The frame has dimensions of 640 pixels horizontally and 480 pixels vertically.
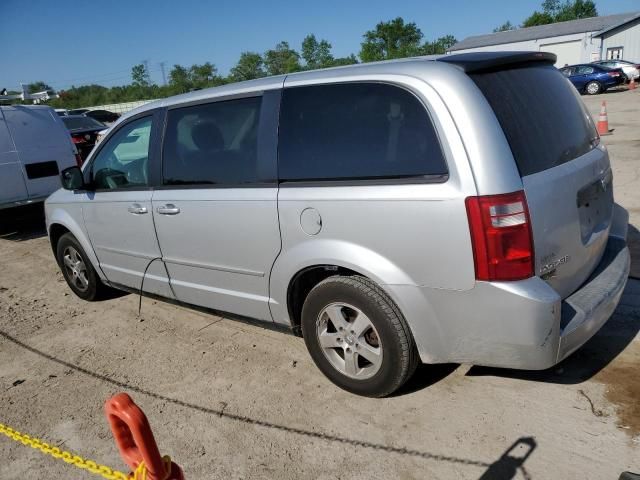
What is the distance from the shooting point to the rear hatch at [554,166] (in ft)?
8.28

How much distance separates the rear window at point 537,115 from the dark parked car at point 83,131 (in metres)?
13.1

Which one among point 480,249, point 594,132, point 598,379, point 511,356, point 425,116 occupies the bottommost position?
point 598,379

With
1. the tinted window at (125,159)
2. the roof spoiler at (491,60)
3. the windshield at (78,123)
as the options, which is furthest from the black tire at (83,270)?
the windshield at (78,123)

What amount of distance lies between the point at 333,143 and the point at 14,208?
23.3 ft

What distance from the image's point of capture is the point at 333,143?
292cm

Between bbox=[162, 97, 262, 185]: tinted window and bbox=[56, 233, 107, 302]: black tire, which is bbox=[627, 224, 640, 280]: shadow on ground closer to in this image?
bbox=[162, 97, 262, 185]: tinted window

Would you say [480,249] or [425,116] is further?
[425,116]

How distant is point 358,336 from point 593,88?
92.9ft

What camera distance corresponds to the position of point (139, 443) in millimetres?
1531

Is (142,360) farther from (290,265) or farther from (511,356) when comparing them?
(511,356)

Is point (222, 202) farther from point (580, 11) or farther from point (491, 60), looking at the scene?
point (580, 11)

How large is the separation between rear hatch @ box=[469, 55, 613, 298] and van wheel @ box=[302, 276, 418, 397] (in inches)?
31.5

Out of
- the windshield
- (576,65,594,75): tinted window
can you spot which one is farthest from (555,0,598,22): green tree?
the windshield

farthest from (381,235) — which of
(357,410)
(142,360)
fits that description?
(142,360)
